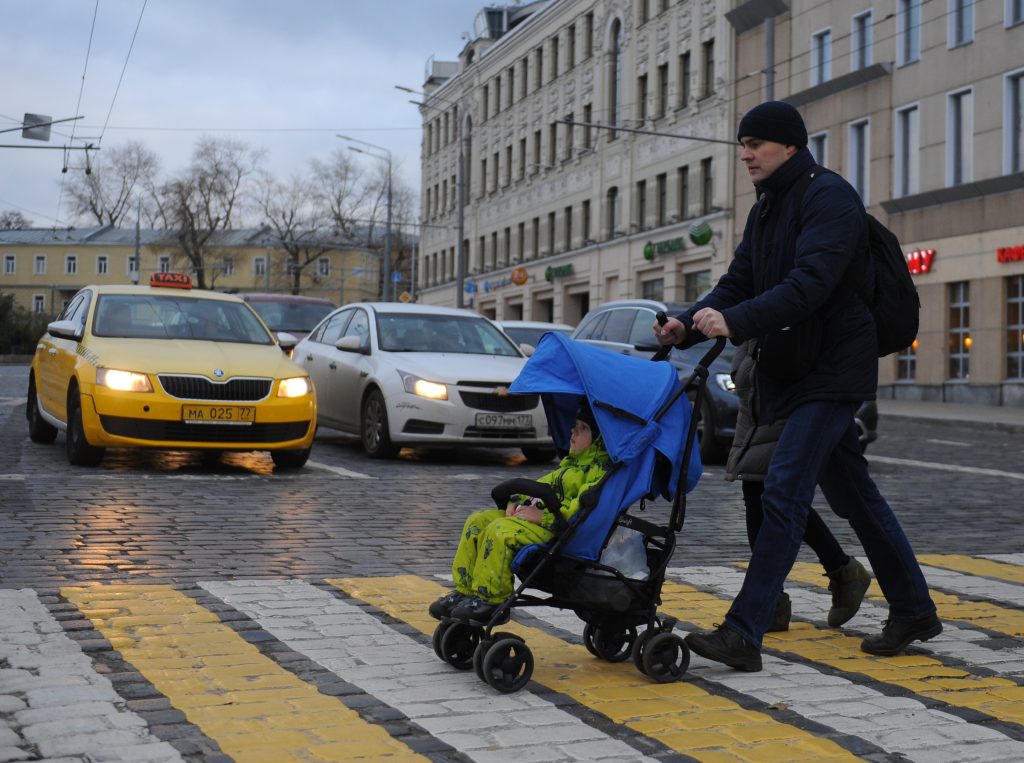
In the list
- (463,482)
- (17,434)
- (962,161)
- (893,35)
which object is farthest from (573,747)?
(893,35)

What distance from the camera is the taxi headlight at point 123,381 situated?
12.0m

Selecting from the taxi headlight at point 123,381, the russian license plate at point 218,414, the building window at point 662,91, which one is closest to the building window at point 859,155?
the building window at point 662,91

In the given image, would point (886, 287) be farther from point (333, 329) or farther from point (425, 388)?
point (333, 329)

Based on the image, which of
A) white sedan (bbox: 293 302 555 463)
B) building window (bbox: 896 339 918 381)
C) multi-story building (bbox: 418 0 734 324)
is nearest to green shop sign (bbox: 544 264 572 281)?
multi-story building (bbox: 418 0 734 324)

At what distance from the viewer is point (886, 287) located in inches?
210

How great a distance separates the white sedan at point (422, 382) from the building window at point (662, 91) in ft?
113

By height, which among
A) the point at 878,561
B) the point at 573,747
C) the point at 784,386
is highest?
the point at 784,386

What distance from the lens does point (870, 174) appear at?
1442 inches

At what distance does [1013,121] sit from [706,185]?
49.5 feet

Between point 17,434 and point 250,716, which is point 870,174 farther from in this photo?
point 250,716

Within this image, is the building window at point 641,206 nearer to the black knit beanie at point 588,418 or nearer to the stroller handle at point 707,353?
the stroller handle at point 707,353

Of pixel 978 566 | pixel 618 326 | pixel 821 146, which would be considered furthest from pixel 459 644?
pixel 821 146

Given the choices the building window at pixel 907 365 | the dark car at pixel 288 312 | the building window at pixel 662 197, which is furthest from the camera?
the building window at pixel 662 197

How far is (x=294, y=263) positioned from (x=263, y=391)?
325 ft
